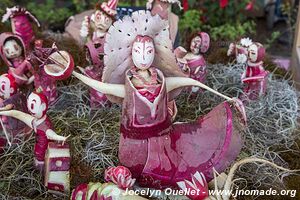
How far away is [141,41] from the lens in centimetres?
107

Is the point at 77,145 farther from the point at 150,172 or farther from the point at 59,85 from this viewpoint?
the point at 59,85

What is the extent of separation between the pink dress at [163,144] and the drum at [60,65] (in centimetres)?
13

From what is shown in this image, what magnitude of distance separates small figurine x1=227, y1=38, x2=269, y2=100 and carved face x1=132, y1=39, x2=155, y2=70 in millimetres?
506

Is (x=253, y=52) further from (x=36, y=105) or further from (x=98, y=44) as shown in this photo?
(x=36, y=105)

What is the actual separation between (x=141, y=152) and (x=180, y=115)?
403 mm

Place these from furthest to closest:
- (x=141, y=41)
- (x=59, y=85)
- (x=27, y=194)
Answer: (x=59, y=85), (x=27, y=194), (x=141, y=41)

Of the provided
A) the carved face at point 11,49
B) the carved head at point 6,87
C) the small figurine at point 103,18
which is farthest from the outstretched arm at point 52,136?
the small figurine at point 103,18

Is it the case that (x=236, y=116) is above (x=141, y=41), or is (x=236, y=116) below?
below

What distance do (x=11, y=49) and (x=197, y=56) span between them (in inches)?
20.3

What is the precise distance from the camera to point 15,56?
1412 mm

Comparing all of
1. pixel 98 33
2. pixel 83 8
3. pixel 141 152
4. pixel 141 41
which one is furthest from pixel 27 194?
pixel 83 8

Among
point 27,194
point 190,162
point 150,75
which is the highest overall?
point 150,75

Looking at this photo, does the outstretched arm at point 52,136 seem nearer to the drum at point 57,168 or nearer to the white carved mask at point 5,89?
the drum at point 57,168

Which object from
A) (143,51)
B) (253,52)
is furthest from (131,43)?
(253,52)
